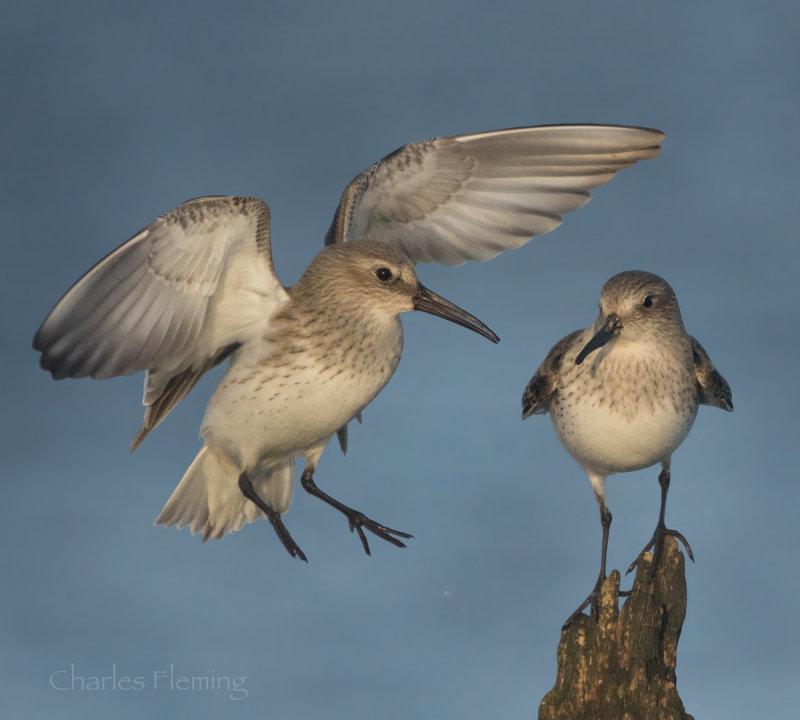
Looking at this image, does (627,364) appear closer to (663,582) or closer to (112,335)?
(663,582)

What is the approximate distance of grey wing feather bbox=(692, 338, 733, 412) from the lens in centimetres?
852

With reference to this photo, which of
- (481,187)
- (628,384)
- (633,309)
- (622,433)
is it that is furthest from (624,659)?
(481,187)

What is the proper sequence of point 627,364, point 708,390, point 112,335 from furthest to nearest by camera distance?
point 708,390, point 627,364, point 112,335

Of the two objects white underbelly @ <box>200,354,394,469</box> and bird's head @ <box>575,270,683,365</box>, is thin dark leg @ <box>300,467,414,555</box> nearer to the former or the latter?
white underbelly @ <box>200,354,394,469</box>

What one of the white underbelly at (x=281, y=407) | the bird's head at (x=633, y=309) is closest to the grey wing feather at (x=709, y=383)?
the bird's head at (x=633, y=309)

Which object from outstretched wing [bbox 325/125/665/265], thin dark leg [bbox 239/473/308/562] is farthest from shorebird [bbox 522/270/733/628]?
thin dark leg [bbox 239/473/308/562]

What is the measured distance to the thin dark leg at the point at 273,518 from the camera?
8.01 metres

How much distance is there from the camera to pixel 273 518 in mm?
8133

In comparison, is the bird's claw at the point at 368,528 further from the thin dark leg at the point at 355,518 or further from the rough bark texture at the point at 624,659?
the rough bark texture at the point at 624,659

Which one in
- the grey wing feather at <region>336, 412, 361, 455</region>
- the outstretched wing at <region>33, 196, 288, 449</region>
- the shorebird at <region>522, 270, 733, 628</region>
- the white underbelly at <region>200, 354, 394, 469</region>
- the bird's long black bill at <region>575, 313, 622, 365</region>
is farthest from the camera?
the grey wing feather at <region>336, 412, 361, 455</region>

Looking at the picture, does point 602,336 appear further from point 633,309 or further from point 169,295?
point 169,295

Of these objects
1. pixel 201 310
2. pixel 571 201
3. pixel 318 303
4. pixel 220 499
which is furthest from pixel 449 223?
pixel 220 499

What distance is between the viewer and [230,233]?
7.62 m

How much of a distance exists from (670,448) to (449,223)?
2.64m
